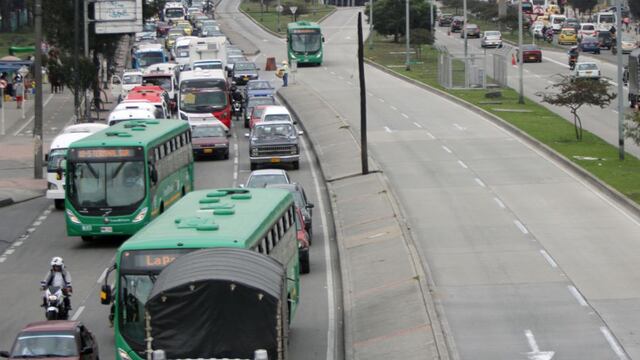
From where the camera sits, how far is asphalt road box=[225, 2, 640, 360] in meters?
24.2

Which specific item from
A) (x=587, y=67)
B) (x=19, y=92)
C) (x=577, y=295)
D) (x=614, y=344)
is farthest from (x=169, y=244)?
(x=587, y=67)

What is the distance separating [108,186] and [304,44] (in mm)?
61014

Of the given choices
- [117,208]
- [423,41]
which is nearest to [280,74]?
[423,41]

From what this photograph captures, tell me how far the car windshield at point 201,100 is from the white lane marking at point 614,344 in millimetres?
36464

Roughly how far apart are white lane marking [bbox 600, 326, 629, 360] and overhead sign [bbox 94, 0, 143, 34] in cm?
4901

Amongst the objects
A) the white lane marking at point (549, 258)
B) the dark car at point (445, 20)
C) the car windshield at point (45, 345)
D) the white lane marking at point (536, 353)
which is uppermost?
the dark car at point (445, 20)

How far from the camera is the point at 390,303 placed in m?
26.8

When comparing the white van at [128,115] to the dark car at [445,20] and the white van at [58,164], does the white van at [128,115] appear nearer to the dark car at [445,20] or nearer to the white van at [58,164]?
the white van at [58,164]

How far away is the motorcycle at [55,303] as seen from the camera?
2475 cm

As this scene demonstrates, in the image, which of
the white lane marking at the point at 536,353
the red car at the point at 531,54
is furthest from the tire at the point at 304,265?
the red car at the point at 531,54

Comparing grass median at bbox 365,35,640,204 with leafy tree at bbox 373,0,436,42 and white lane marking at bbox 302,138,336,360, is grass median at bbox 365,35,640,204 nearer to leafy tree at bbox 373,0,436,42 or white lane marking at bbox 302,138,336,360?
white lane marking at bbox 302,138,336,360

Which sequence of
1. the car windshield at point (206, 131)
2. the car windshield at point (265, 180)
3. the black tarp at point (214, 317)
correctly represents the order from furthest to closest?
the car windshield at point (206, 131) < the car windshield at point (265, 180) < the black tarp at point (214, 317)

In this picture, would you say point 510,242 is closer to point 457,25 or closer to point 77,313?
point 77,313

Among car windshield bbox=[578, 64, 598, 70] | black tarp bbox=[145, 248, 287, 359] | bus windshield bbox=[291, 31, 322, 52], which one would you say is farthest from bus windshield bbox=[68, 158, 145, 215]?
bus windshield bbox=[291, 31, 322, 52]
